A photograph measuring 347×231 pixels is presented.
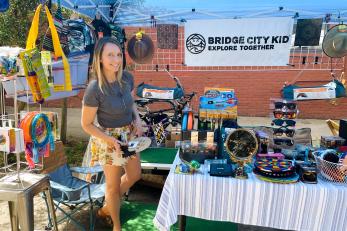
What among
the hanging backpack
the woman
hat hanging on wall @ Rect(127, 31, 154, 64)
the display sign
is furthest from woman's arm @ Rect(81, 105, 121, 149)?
the display sign

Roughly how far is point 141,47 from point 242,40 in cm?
132

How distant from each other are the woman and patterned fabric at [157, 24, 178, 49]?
1.57 metres

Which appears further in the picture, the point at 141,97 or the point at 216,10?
the point at 141,97

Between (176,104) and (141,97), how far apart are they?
0.54 m

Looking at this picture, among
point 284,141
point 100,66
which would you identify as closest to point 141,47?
point 100,66

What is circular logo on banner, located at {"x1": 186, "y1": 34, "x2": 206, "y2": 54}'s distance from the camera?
4047 mm

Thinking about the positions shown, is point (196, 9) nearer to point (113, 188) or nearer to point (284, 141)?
point (284, 141)

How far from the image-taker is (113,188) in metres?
2.67

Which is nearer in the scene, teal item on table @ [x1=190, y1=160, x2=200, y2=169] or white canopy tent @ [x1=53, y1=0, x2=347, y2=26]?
teal item on table @ [x1=190, y1=160, x2=200, y2=169]

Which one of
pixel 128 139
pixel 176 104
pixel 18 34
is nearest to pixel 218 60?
pixel 176 104

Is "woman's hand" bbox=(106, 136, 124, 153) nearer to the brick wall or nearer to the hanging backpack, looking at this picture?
the hanging backpack

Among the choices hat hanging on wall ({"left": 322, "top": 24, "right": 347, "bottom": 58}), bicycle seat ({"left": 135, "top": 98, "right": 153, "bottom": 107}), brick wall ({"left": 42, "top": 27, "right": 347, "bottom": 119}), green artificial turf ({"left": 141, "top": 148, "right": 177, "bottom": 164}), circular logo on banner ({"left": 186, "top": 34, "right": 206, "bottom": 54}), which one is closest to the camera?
green artificial turf ({"left": 141, "top": 148, "right": 177, "bottom": 164})

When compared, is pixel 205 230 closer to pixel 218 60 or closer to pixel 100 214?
pixel 100 214

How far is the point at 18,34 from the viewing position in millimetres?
4711
